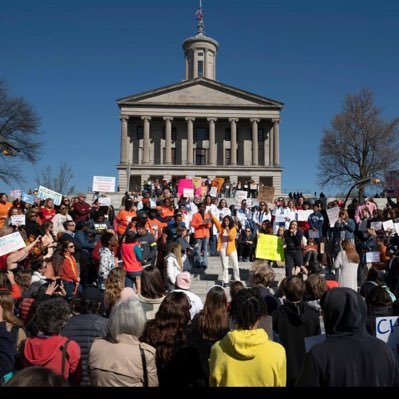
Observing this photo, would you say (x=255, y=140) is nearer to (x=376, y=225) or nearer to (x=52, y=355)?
(x=376, y=225)

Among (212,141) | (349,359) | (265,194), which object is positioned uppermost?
(212,141)

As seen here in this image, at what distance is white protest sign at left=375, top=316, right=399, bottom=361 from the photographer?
139 inches

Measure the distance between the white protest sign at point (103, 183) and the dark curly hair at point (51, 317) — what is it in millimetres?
13384

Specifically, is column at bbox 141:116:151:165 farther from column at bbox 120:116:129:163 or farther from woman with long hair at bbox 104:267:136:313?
woman with long hair at bbox 104:267:136:313

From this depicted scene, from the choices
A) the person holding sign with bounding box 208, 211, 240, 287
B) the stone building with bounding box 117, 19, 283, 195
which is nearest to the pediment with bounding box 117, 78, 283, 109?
the stone building with bounding box 117, 19, 283, 195

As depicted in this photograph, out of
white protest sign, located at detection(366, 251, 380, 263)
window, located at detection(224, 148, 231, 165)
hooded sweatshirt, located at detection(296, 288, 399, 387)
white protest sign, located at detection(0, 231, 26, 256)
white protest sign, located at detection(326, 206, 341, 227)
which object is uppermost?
window, located at detection(224, 148, 231, 165)

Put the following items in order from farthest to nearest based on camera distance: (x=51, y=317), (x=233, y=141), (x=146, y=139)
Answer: (x=233, y=141), (x=146, y=139), (x=51, y=317)

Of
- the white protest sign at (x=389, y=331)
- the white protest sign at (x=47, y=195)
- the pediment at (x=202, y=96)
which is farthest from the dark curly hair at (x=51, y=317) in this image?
the pediment at (x=202, y=96)

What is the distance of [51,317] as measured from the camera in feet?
10.1

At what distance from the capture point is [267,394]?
1384 millimetres

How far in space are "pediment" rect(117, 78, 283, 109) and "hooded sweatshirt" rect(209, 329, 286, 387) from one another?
58868 millimetres

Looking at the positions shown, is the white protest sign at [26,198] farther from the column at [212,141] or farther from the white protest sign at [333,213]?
the column at [212,141]

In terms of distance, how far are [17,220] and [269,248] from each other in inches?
253

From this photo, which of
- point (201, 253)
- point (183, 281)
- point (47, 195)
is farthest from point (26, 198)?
point (183, 281)
